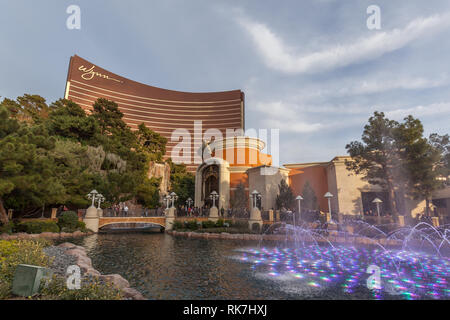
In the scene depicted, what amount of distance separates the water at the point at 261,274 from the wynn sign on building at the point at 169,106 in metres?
75.4

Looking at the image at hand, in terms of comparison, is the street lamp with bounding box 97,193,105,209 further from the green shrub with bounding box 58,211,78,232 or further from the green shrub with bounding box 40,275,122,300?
the green shrub with bounding box 40,275,122,300

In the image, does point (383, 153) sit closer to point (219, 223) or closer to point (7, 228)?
point (219, 223)

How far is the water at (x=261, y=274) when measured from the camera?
584 cm

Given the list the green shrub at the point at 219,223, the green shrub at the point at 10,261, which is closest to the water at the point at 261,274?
the green shrub at the point at 10,261

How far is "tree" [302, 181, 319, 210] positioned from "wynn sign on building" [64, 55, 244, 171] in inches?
2427

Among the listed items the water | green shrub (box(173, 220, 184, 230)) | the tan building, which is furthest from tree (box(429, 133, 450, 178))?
green shrub (box(173, 220, 184, 230))

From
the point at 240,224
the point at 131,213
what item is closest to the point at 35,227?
the point at 131,213

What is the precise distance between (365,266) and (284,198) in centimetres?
1747

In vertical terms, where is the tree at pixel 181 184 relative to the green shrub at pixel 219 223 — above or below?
above

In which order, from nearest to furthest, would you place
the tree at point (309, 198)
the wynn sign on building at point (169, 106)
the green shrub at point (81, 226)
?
1. the green shrub at point (81, 226)
2. the tree at point (309, 198)
3. the wynn sign on building at point (169, 106)

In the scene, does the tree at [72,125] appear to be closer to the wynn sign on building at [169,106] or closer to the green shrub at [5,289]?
the green shrub at [5,289]

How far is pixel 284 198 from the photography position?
26.2 metres

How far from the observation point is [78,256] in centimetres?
901
